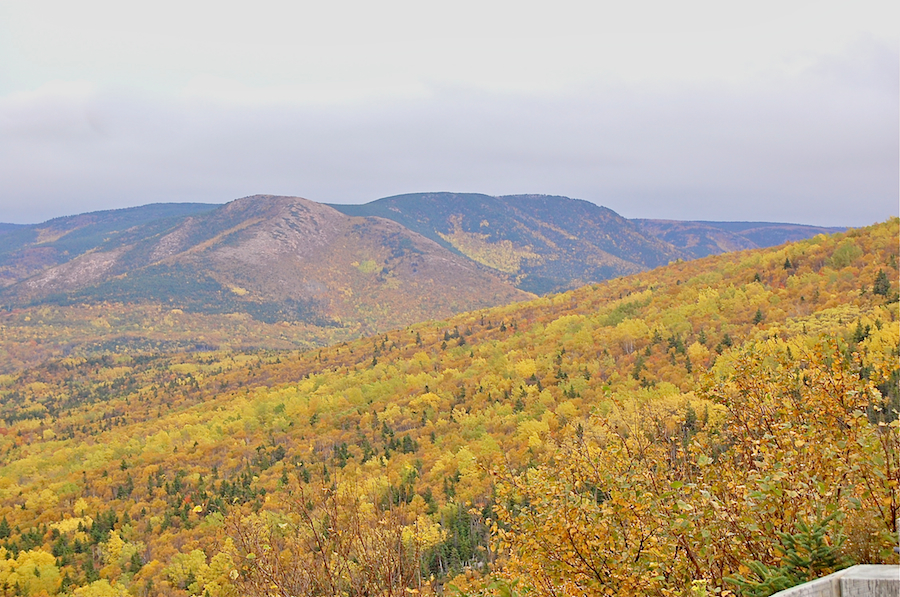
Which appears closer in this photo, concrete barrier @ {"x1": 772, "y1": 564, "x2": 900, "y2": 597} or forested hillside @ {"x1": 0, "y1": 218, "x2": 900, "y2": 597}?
concrete barrier @ {"x1": 772, "y1": 564, "x2": 900, "y2": 597}

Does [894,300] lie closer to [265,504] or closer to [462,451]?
[462,451]

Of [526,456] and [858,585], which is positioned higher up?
[858,585]

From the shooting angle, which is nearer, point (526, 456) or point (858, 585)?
point (858, 585)

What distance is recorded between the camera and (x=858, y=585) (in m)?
4.49

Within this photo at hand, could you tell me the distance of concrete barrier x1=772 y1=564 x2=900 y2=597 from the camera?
14.5 ft

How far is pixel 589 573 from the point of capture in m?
7.69

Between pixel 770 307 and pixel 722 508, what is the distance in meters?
72.9

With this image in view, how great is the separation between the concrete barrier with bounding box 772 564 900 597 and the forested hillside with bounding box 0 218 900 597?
950mm

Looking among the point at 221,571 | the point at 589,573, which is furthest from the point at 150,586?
the point at 589,573

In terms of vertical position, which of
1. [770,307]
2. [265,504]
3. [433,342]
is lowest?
[265,504]

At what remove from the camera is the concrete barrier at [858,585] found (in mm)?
4410

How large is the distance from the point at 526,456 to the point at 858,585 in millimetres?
51212

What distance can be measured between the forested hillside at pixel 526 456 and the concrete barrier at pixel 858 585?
95cm

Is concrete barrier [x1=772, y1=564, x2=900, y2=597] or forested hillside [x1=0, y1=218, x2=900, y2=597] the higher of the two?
concrete barrier [x1=772, y1=564, x2=900, y2=597]
